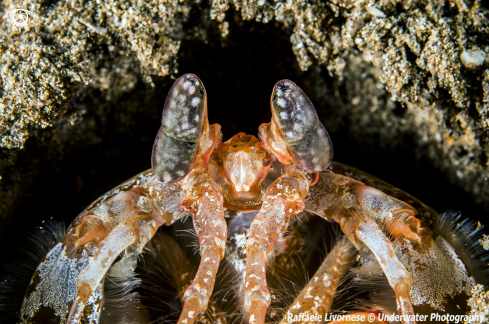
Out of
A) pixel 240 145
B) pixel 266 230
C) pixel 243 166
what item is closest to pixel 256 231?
pixel 266 230

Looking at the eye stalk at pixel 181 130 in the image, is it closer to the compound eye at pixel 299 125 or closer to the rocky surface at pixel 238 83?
the compound eye at pixel 299 125

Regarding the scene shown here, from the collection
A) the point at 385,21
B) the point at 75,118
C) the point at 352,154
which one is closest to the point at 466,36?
the point at 385,21

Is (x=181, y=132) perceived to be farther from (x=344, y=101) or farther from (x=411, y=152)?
(x=411, y=152)

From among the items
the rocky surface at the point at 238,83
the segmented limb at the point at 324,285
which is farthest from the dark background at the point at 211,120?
the segmented limb at the point at 324,285

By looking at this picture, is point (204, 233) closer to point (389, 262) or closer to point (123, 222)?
point (123, 222)

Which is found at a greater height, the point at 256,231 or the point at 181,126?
the point at 181,126

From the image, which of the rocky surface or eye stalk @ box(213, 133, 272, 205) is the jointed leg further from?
the rocky surface
